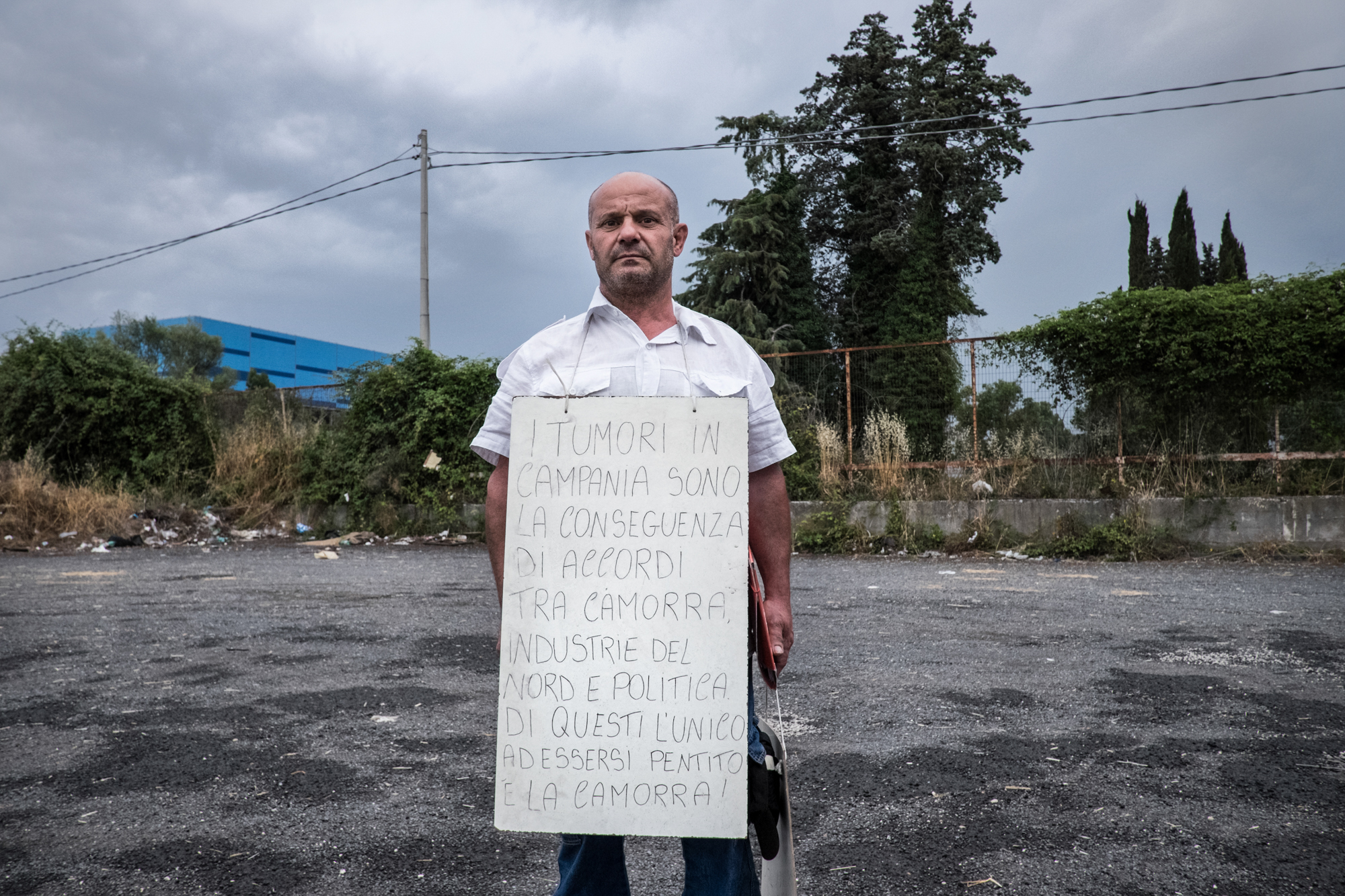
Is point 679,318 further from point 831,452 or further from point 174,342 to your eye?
point 174,342

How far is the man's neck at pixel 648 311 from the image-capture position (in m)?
1.96

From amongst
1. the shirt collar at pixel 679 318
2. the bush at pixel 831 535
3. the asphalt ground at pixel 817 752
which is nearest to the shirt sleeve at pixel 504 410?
the shirt collar at pixel 679 318

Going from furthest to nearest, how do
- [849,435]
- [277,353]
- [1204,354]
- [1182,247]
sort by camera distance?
[277,353], [1182,247], [849,435], [1204,354]

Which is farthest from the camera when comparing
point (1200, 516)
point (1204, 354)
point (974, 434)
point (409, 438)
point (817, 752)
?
point (409, 438)

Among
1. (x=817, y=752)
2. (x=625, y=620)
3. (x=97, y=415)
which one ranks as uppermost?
(x=97, y=415)

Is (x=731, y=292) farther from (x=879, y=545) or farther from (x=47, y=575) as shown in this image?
(x=47, y=575)

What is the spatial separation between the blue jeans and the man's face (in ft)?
2.77

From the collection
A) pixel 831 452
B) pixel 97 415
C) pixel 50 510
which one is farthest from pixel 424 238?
pixel 831 452

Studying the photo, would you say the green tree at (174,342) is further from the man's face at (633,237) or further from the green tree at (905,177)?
the man's face at (633,237)

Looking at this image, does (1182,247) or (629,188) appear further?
(1182,247)

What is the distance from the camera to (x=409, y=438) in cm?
1381

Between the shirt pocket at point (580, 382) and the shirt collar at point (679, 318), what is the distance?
0.13 meters

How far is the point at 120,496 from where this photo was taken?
14.6 m

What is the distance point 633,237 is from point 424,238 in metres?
22.0
